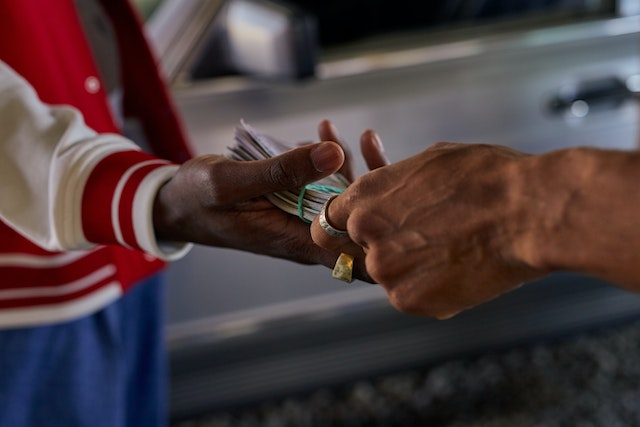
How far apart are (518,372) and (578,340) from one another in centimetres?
26

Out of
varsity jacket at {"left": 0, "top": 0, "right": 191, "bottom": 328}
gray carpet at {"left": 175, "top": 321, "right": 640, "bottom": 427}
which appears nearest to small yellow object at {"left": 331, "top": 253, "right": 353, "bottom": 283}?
varsity jacket at {"left": 0, "top": 0, "right": 191, "bottom": 328}

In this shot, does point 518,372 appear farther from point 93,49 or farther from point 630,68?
point 93,49

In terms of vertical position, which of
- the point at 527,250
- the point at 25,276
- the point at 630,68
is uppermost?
the point at 527,250

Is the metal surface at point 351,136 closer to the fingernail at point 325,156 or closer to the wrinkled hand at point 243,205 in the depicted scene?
→ the wrinkled hand at point 243,205

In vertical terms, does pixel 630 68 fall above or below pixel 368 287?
above

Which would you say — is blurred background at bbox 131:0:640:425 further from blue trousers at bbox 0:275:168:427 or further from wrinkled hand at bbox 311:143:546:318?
wrinkled hand at bbox 311:143:546:318

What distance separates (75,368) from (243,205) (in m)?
0.42

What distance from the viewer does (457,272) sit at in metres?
0.71

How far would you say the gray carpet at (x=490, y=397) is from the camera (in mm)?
2080

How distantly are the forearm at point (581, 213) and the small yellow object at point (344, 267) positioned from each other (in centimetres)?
22

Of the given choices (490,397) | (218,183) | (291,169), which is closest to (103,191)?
(218,183)

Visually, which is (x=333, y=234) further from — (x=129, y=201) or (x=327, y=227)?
(x=129, y=201)

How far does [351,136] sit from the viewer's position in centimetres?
201

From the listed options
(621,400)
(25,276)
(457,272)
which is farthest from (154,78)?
(621,400)
